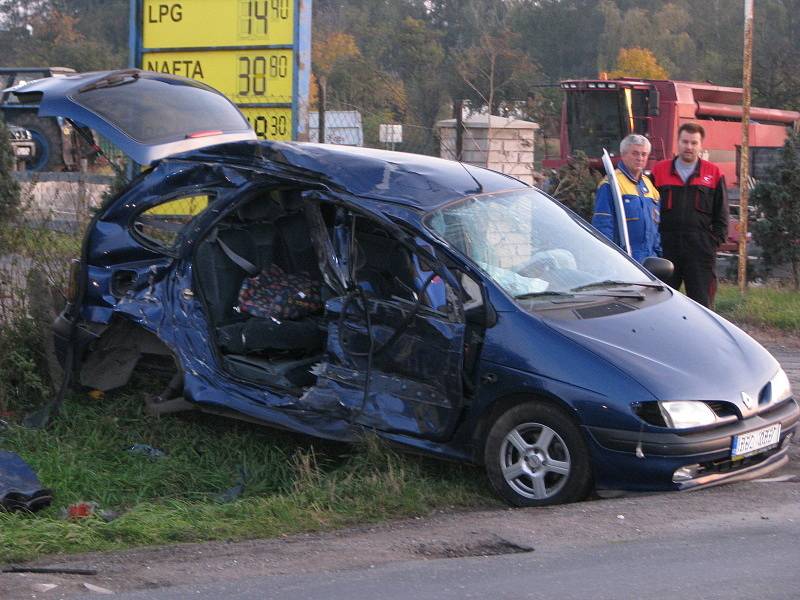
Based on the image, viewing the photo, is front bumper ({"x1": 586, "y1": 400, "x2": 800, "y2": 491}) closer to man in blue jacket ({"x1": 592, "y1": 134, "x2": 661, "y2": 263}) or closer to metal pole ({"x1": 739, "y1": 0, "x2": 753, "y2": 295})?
man in blue jacket ({"x1": 592, "y1": 134, "x2": 661, "y2": 263})

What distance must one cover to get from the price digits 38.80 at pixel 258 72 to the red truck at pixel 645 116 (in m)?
14.2

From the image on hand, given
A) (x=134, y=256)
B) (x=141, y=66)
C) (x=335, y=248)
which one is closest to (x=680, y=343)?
(x=335, y=248)

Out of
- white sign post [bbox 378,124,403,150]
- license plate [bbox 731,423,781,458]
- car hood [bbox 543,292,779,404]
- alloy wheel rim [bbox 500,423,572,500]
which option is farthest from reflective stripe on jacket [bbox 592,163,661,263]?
white sign post [bbox 378,124,403,150]

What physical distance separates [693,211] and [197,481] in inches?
174

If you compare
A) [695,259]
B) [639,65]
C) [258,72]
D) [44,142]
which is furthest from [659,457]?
[639,65]

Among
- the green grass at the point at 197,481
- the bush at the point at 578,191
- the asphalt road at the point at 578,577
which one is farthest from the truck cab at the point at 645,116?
the asphalt road at the point at 578,577

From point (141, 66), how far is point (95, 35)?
3797 cm

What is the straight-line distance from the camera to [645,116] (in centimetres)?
2511

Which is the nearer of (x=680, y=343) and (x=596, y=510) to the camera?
(x=596, y=510)

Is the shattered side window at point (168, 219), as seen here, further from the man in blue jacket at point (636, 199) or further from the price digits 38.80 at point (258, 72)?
the price digits 38.80 at point (258, 72)

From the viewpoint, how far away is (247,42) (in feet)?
35.5

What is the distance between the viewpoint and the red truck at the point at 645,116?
24922mm

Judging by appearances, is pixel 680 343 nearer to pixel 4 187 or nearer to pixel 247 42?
pixel 247 42

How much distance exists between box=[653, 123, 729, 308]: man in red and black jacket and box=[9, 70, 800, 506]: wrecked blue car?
179 cm
